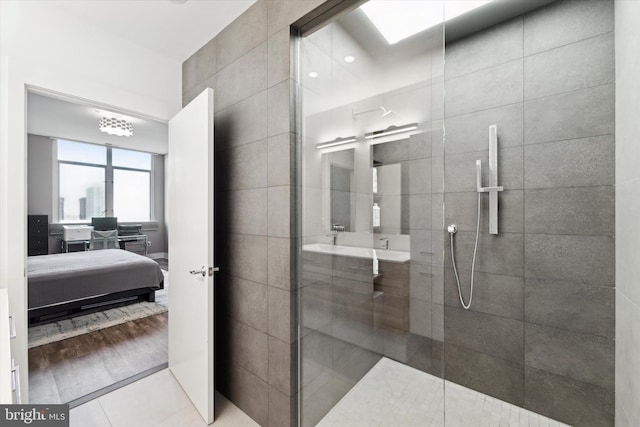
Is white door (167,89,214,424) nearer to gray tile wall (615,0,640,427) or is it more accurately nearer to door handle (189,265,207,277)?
door handle (189,265,207,277)

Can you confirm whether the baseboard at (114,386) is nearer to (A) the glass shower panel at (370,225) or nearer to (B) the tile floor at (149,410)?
(B) the tile floor at (149,410)

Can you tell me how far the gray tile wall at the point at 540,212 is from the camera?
1506 millimetres

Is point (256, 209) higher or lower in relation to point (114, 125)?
lower

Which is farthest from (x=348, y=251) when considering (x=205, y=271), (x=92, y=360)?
(x=92, y=360)

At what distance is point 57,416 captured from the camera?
1150 millimetres

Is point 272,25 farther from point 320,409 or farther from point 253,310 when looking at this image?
point 320,409

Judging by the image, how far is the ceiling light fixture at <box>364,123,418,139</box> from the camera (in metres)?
1.39

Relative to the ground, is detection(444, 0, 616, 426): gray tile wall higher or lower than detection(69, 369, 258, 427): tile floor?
higher

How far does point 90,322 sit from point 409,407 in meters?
3.54

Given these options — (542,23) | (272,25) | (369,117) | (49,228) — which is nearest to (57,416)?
(369,117)

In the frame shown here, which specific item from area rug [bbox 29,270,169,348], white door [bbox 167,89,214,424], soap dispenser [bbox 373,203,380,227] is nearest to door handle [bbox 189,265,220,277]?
white door [bbox 167,89,214,424]

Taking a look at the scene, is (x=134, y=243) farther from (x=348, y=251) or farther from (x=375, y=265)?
(x=375, y=265)

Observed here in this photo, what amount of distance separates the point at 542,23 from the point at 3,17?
318 centimetres

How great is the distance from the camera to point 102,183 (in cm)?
648
